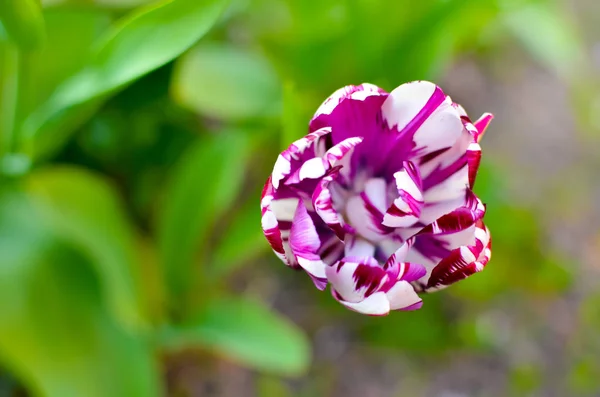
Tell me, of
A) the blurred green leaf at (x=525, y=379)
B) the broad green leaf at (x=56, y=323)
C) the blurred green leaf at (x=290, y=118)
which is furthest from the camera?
the blurred green leaf at (x=525, y=379)

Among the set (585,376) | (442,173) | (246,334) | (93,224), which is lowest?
(585,376)

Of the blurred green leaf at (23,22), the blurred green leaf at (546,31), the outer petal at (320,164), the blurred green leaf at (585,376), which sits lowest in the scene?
the blurred green leaf at (585,376)

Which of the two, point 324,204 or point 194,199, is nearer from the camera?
point 324,204

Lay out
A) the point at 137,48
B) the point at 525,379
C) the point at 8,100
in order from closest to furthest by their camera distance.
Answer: the point at 137,48
the point at 8,100
the point at 525,379

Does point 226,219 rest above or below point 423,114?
below

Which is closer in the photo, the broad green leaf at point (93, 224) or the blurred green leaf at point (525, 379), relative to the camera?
the broad green leaf at point (93, 224)

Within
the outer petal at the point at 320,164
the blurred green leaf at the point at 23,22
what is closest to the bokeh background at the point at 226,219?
the blurred green leaf at the point at 23,22

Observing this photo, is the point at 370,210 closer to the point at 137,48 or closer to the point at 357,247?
the point at 357,247

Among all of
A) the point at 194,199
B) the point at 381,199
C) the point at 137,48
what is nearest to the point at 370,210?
the point at 381,199

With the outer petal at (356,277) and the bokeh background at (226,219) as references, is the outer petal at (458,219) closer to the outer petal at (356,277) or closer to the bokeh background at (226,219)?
the outer petal at (356,277)
